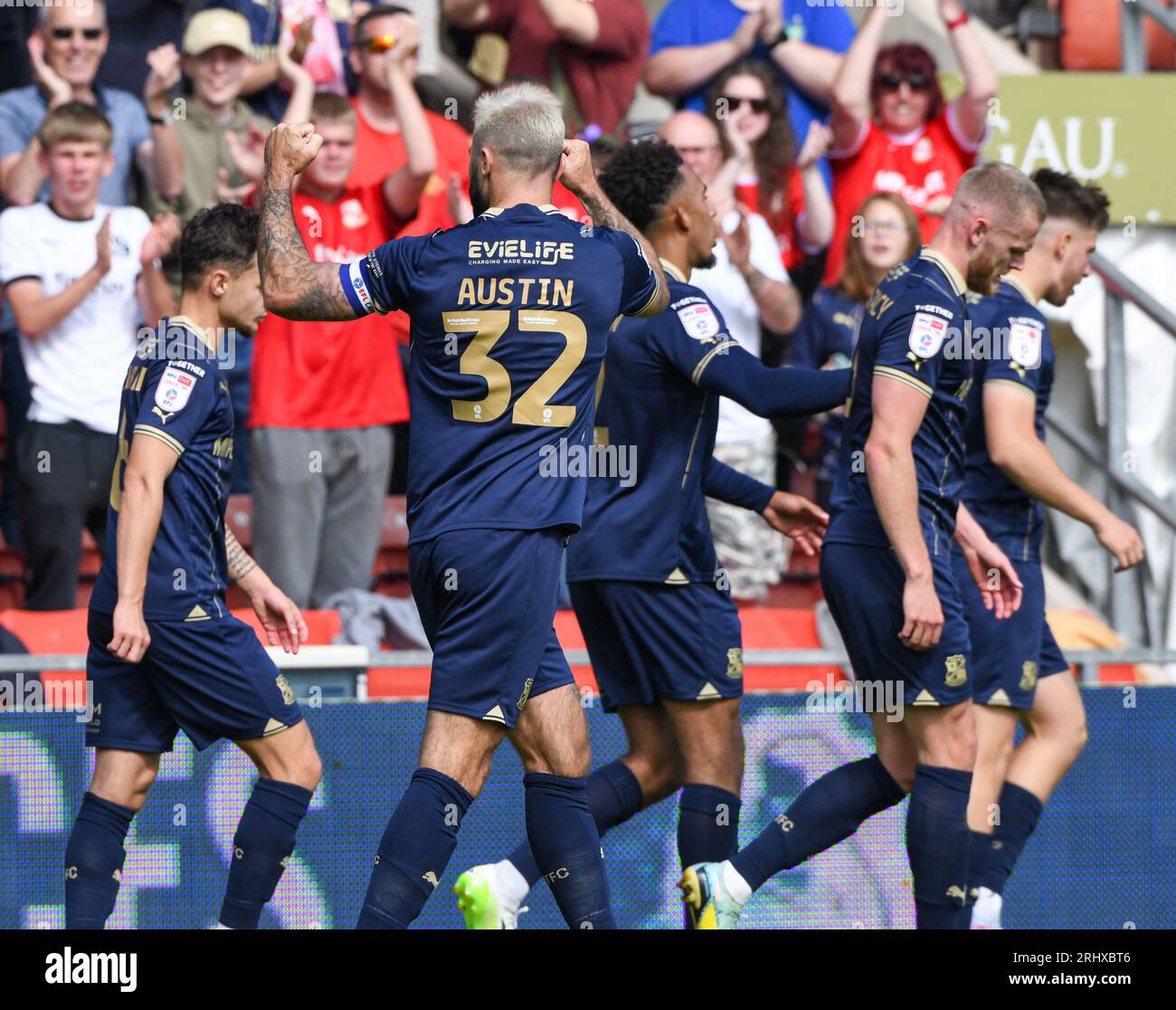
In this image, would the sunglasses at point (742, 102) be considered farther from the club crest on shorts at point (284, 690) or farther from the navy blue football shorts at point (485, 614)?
the navy blue football shorts at point (485, 614)

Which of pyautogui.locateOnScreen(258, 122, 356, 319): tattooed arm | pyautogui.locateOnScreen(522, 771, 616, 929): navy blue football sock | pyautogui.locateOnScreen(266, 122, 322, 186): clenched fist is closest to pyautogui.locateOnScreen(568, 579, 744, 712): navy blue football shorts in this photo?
pyautogui.locateOnScreen(522, 771, 616, 929): navy blue football sock

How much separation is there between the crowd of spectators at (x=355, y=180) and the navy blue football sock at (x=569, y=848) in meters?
3.39

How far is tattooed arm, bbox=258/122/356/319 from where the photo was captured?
190 inches

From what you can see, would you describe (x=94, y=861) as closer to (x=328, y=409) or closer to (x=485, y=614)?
(x=485, y=614)

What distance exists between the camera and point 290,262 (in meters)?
4.84

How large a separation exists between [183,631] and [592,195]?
177 centimetres

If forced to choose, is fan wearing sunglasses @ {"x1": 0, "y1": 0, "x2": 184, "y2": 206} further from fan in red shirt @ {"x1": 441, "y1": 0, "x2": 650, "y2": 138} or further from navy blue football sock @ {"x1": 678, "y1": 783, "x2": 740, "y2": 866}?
navy blue football sock @ {"x1": 678, "y1": 783, "x2": 740, "y2": 866}

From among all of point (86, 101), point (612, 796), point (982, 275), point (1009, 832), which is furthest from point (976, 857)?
point (86, 101)

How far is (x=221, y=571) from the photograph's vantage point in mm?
5719

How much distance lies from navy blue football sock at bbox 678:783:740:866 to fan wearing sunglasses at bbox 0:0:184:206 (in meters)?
4.33

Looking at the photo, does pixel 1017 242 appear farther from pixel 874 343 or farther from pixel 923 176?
pixel 923 176

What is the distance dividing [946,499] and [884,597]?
1.28 feet

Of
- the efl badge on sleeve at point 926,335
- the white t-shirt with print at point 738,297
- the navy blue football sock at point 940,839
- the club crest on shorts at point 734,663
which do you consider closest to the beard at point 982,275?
the efl badge on sleeve at point 926,335
